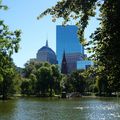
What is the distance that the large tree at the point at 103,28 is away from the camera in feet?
38.2

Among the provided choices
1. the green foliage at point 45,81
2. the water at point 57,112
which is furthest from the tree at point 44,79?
the water at point 57,112

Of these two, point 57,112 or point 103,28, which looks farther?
point 57,112

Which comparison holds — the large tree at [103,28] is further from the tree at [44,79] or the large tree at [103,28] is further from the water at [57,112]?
the tree at [44,79]

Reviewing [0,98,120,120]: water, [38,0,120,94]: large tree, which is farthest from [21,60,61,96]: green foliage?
[38,0,120,94]: large tree

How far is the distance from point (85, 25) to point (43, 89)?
116 metres

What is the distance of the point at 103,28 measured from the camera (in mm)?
12844

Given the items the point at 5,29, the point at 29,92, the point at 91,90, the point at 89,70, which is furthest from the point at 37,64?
the point at 89,70

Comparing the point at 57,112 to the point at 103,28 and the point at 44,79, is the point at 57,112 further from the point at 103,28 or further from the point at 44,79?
the point at 44,79

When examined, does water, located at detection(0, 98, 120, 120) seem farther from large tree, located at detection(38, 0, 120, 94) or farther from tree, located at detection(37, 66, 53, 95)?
tree, located at detection(37, 66, 53, 95)

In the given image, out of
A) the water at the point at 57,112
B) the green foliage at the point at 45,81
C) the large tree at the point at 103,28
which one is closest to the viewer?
the large tree at the point at 103,28

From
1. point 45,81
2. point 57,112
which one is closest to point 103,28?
point 57,112

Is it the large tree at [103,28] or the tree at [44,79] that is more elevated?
the tree at [44,79]

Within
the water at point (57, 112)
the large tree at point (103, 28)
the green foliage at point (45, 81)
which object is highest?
the green foliage at point (45, 81)

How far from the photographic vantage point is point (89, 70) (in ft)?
45.4
